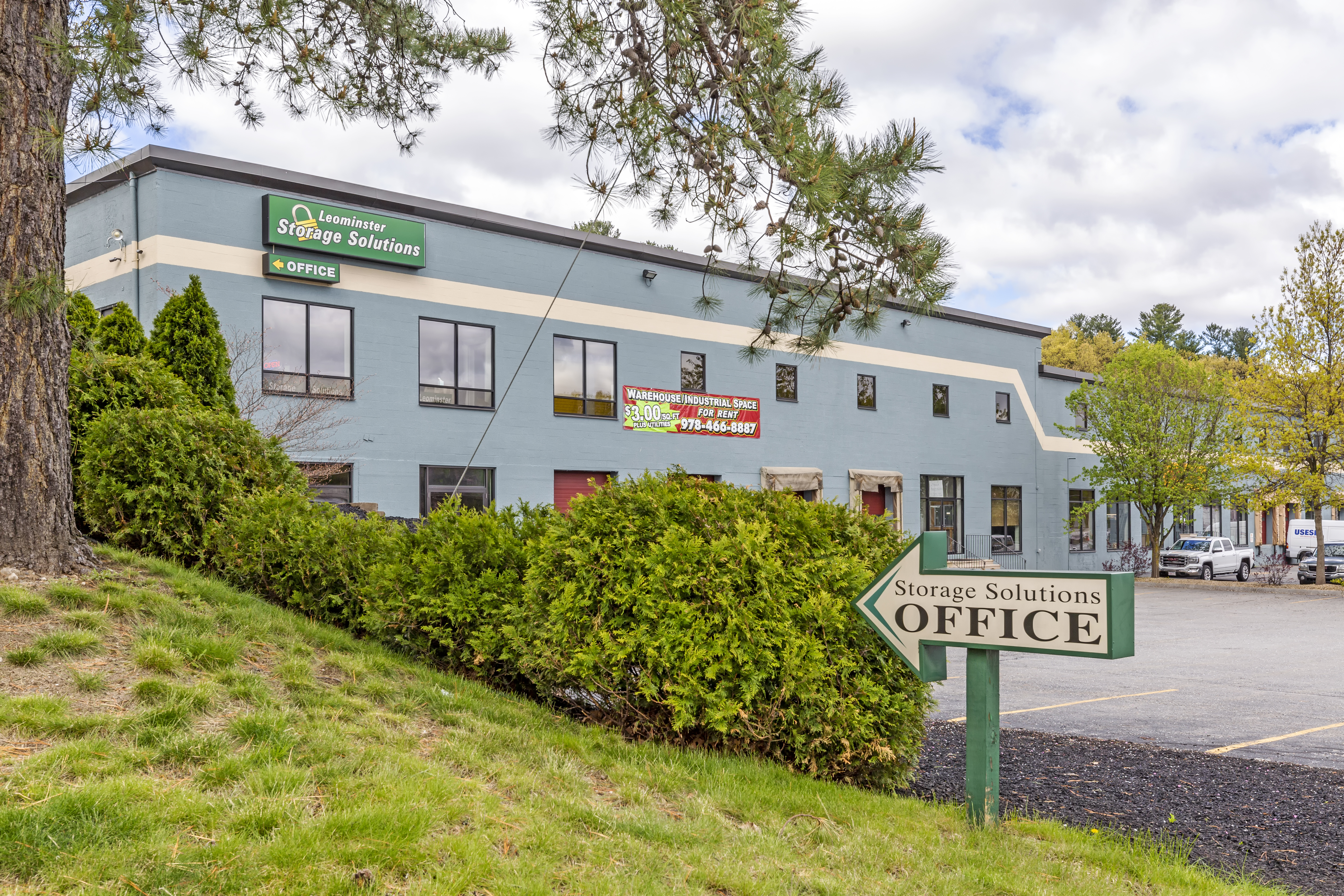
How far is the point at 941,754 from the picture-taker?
6.80 m

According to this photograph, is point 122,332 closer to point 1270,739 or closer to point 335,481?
point 335,481

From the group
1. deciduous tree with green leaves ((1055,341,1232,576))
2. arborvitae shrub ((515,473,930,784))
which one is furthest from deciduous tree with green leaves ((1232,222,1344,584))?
arborvitae shrub ((515,473,930,784))

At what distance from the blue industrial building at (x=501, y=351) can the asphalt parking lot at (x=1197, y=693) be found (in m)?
4.09

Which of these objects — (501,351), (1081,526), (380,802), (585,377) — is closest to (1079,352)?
(1081,526)

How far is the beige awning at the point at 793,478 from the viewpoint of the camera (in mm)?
26547

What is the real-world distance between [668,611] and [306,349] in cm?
1546

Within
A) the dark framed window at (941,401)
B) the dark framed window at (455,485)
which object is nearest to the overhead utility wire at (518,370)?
the dark framed window at (455,485)

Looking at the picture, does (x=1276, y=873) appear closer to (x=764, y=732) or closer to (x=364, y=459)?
(x=764, y=732)

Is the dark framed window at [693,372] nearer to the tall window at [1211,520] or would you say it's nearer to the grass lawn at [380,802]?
the grass lawn at [380,802]

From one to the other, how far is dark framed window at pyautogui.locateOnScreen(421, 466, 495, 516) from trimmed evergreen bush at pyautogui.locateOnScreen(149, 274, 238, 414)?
27.5 ft

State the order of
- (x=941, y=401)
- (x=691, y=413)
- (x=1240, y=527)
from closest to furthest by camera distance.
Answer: (x=691, y=413), (x=941, y=401), (x=1240, y=527)

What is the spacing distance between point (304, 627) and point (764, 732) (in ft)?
10.9

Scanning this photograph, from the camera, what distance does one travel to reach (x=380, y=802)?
12.7 ft

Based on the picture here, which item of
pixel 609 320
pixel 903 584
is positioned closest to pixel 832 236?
pixel 903 584
